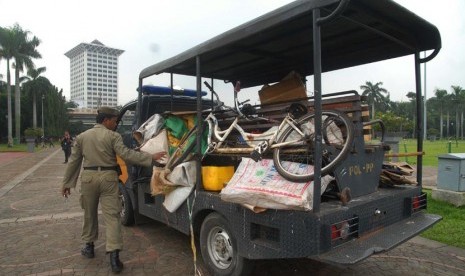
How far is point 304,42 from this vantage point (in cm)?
464

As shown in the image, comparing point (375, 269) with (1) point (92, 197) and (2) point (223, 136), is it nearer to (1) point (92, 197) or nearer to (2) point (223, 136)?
(2) point (223, 136)

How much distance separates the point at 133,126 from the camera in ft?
20.3

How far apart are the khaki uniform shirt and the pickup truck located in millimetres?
701

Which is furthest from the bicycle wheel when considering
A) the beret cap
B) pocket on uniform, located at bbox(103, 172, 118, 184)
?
the beret cap

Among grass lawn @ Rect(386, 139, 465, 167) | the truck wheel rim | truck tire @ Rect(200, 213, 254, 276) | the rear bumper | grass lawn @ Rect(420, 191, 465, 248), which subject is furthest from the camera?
grass lawn @ Rect(386, 139, 465, 167)

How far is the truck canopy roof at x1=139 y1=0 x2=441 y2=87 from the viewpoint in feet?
11.3

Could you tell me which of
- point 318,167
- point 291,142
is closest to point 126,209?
point 291,142

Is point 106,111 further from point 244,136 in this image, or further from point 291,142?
point 291,142

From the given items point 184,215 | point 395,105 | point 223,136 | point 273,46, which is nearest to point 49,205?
point 184,215

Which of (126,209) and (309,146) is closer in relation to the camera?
(309,146)

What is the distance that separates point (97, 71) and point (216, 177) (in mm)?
52619

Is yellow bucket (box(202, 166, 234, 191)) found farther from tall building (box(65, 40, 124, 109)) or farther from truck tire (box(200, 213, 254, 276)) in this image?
tall building (box(65, 40, 124, 109))

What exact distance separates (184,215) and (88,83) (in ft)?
178

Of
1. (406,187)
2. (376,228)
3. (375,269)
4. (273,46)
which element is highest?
(273,46)
